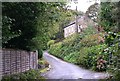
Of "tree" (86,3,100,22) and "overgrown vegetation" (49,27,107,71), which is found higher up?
"tree" (86,3,100,22)

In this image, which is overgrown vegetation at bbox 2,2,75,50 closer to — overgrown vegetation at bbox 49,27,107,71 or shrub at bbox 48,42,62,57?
overgrown vegetation at bbox 49,27,107,71

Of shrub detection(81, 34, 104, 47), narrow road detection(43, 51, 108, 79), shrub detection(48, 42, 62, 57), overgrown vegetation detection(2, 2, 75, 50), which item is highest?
overgrown vegetation detection(2, 2, 75, 50)

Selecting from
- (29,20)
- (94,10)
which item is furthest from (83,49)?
(29,20)

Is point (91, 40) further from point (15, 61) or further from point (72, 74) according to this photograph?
point (15, 61)

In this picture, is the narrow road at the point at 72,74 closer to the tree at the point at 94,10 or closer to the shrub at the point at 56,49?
the tree at the point at 94,10

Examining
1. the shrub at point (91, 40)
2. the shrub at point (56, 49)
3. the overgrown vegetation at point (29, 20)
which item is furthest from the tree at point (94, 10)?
the shrub at point (56, 49)

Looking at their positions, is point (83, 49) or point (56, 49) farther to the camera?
point (56, 49)

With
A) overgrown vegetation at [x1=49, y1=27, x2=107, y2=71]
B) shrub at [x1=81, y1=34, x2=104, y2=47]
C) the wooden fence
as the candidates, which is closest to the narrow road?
overgrown vegetation at [x1=49, y1=27, x2=107, y2=71]

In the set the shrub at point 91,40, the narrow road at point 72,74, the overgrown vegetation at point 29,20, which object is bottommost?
the narrow road at point 72,74

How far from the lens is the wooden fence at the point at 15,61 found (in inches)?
238

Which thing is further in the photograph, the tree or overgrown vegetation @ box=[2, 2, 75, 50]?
the tree

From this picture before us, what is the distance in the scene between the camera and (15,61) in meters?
6.93

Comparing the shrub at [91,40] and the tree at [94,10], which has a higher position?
the tree at [94,10]

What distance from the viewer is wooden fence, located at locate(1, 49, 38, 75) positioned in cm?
604
